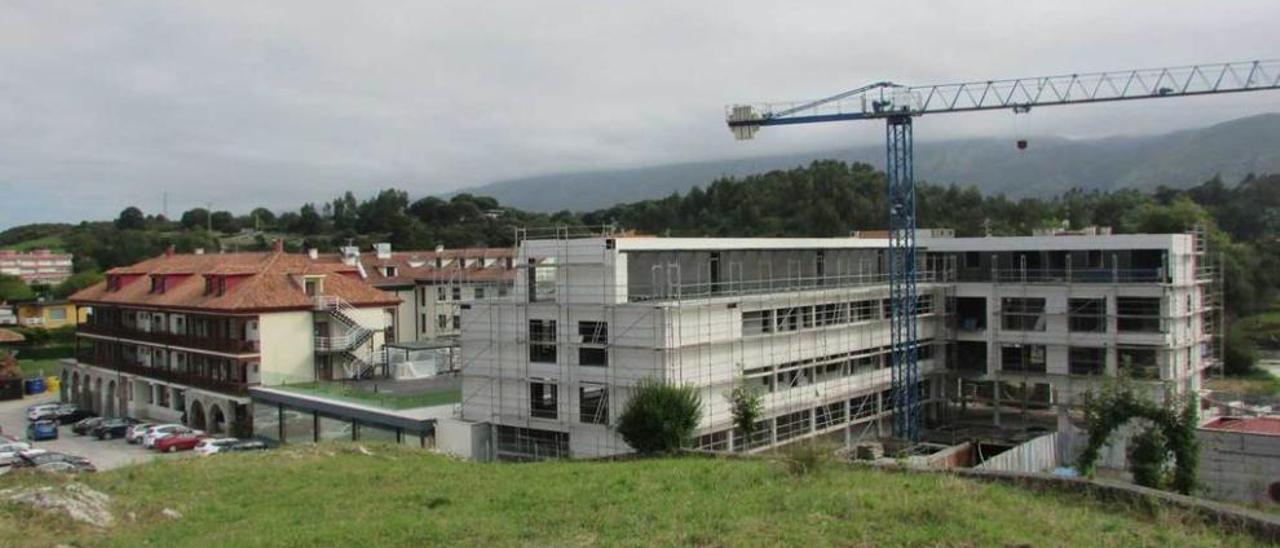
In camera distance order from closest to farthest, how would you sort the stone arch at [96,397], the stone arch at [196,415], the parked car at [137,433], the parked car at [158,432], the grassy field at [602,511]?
the grassy field at [602,511]
the parked car at [158,432]
the parked car at [137,433]
the stone arch at [196,415]
the stone arch at [96,397]

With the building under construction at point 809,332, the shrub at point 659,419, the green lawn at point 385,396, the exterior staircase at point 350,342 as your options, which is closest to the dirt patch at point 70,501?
the shrub at point 659,419

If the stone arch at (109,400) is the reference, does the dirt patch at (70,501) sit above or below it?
above

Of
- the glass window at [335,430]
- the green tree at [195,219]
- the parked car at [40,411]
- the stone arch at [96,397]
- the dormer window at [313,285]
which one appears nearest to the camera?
the glass window at [335,430]

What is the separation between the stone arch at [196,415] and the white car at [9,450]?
6386 mm

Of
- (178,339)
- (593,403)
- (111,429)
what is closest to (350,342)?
(178,339)

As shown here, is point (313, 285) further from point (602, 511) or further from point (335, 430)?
point (602, 511)

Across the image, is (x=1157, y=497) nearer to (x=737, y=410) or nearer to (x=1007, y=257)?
(x=737, y=410)

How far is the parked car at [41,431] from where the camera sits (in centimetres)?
4297

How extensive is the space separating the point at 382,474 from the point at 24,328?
64474mm

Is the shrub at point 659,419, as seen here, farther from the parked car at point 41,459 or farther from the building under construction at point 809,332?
the parked car at point 41,459

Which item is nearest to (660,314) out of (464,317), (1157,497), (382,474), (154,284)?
(464,317)

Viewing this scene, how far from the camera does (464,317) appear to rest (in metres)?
31.1

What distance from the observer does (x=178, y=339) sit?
43.7 metres

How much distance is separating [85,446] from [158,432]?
4.50 meters
